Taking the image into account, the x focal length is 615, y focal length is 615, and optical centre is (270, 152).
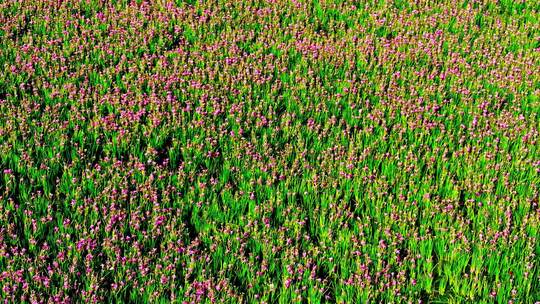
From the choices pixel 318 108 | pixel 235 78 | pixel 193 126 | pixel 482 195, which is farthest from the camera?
pixel 235 78

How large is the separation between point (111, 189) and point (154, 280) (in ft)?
3.55

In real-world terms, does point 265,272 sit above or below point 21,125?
below

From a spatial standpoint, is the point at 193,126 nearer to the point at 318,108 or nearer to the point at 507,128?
the point at 318,108

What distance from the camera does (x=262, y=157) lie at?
16.9ft

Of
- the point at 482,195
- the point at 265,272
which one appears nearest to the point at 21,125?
the point at 265,272

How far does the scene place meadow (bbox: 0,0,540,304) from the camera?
13.0 feet

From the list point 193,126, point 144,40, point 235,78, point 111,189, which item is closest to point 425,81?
point 235,78

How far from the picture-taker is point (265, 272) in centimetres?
398

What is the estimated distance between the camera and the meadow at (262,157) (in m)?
3.96

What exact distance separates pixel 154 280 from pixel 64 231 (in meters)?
0.81

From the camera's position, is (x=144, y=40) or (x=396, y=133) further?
(x=144, y=40)

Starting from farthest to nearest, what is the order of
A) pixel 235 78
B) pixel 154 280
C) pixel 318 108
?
pixel 235 78 → pixel 318 108 → pixel 154 280

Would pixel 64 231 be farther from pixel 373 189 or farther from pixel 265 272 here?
pixel 373 189

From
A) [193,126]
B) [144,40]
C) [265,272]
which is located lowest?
[265,272]
